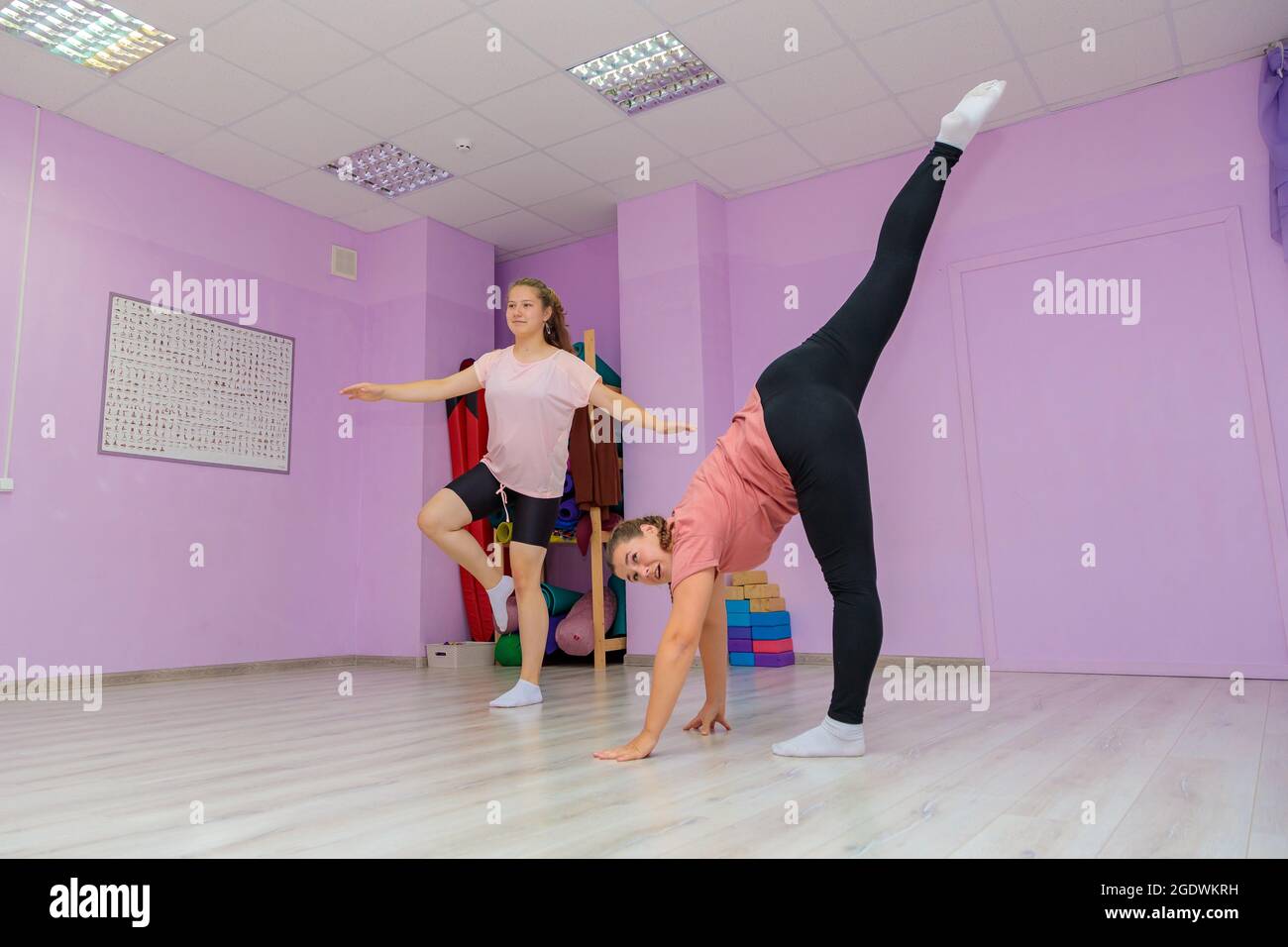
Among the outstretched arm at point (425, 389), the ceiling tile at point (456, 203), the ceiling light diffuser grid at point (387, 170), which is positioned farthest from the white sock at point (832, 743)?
the ceiling tile at point (456, 203)

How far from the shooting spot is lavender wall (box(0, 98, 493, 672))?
4.11 m

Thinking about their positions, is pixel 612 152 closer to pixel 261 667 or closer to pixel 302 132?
pixel 302 132

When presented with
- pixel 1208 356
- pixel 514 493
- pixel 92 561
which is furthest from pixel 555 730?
pixel 1208 356

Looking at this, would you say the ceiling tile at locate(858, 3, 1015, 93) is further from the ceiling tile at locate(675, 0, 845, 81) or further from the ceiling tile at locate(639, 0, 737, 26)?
the ceiling tile at locate(639, 0, 737, 26)

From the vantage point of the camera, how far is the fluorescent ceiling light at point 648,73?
13.4 ft

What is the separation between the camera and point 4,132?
412 cm

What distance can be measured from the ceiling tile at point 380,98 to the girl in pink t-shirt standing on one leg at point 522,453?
5.32 feet

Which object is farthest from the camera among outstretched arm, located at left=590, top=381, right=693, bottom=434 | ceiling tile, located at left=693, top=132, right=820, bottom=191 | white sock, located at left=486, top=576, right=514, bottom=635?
ceiling tile, located at left=693, top=132, right=820, bottom=191

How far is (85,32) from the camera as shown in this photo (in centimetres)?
383

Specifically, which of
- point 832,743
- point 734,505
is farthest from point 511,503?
point 832,743

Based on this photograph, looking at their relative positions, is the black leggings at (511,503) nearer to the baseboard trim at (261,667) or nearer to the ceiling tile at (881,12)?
the baseboard trim at (261,667)

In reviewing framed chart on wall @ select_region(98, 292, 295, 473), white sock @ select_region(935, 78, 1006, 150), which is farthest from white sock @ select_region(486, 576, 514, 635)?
framed chart on wall @ select_region(98, 292, 295, 473)

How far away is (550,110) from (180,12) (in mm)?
1674

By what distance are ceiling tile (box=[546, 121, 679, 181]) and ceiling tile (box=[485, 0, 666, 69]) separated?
67 cm
